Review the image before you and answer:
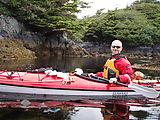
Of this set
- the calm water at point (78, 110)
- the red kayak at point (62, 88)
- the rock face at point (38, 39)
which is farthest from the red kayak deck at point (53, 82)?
the rock face at point (38, 39)

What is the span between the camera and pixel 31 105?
132 inches

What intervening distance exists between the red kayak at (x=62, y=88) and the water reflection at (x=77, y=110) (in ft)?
0.99

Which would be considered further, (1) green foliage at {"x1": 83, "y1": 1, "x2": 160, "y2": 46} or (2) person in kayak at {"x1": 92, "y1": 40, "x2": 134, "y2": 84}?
(1) green foliage at {"x1": 83, "y1": 1, "x2": 160, "y2": 46}

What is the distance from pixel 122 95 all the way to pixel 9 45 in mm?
10302

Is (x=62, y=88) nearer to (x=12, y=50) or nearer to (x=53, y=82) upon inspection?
(x=53, y=82)

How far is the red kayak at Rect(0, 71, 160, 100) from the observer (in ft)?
12.6

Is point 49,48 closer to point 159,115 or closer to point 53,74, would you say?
point 53,74

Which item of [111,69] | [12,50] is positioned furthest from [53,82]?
[12,50]

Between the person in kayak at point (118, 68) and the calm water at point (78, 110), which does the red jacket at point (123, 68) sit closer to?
the person in kayak at point (118, 68)

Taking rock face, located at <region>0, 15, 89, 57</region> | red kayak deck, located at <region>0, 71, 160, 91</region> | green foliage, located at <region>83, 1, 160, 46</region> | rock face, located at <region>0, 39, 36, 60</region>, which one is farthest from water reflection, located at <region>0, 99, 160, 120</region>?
green foliage, located at <region>83, 1, 160, 46</region>

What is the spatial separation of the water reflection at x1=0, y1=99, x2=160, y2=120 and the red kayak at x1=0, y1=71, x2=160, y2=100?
30 cm

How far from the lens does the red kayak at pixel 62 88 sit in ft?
12.6

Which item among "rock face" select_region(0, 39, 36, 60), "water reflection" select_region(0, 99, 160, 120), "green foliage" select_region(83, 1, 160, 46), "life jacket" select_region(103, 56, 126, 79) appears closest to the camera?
"water reflection" select_region(0, 99, 160, 120)

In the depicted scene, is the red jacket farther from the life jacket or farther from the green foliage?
the green foliage
